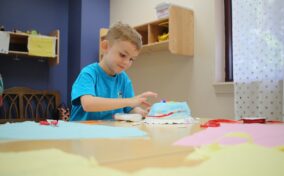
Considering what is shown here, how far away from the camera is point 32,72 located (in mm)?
3082

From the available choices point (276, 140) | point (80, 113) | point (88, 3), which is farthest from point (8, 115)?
point (276, 140)

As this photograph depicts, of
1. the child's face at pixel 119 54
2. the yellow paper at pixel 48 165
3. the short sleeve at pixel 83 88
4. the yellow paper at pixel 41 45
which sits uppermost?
the yellow paper at pixel 41 45

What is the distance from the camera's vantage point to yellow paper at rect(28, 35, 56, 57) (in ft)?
9.04

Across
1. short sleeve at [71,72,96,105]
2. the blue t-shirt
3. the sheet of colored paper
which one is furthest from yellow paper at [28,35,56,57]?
the sheet of colored paper

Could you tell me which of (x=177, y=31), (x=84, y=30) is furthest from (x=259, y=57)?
(x=84, y=30)

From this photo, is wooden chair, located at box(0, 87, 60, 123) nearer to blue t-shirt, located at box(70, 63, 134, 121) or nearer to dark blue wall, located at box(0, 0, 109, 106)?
dark blue wall, located at box(0, 0, 109, 106)

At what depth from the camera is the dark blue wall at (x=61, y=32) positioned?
297 centimetres

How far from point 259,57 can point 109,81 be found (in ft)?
3.31

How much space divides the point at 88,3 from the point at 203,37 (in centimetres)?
158

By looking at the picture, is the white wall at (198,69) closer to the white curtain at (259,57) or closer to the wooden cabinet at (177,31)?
the wooden cabinet at (177,31)

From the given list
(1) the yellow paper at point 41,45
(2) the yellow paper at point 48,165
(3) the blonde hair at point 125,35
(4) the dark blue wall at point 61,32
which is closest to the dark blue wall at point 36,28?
(4) the dark blue wall at point 61,32

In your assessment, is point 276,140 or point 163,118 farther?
point 163,118

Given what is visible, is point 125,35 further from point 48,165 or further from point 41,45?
point 41,45

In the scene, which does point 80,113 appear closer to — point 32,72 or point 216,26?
point 216,26
